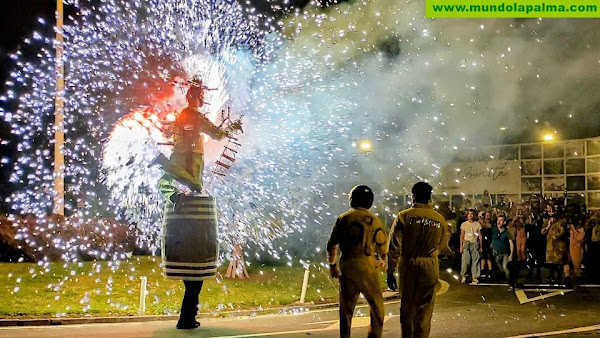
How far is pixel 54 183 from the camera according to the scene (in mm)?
17453

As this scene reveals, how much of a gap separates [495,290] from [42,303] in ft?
29.8

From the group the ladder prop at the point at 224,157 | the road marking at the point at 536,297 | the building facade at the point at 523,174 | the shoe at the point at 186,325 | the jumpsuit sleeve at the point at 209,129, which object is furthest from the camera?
the building facade at the point at 523,174

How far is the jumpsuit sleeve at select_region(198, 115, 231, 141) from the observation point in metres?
7.35

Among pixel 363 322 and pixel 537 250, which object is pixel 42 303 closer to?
pixel 363 322

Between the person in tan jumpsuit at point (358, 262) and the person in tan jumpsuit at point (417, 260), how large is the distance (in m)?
0.20

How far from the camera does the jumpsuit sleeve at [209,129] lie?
24.1 ft

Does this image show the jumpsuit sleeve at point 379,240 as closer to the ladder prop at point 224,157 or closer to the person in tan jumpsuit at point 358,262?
the person in tan jumpsuit at point 358,262

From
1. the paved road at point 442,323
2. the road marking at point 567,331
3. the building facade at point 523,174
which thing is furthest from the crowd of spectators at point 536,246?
the building facade at point 523,174

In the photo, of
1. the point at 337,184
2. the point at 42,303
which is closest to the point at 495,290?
the point at 337,184

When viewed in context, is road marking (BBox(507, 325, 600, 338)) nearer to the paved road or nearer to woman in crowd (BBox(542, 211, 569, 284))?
the paved road

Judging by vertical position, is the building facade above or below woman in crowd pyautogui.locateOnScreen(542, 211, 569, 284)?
above

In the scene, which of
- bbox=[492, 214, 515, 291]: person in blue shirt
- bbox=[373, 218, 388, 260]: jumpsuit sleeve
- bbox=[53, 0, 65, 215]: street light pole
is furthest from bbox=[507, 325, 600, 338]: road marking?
bbox=[53, 0, 65, 215]: street light pole

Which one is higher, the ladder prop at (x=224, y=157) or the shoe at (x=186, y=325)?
the ladder prop at (x=224, y=157)

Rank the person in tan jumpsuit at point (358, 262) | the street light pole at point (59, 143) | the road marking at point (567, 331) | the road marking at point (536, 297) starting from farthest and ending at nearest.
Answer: the street light pole at point (59, 143)
the road marking at point (536, 297)
the road marking at point (567, 331)
the person in tan jumpsuit at point (358, 262)
